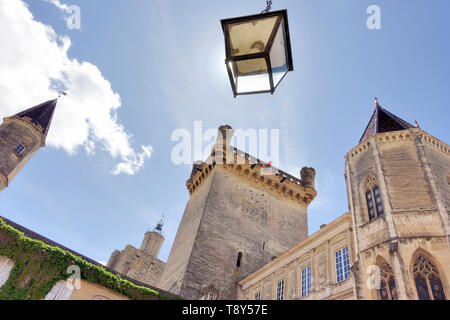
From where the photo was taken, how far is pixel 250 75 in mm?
3951

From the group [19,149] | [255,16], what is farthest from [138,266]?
[255,16]

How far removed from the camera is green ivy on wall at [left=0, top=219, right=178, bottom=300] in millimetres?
14711

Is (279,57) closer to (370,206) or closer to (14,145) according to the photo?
(370,206)

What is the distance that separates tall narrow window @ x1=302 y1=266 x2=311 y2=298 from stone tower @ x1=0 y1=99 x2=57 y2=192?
20.9 meters

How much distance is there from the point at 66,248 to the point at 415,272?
16.3 meters

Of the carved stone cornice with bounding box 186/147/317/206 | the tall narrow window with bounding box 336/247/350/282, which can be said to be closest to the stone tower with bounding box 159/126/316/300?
the carved stone cornice with bounding box 186/147/317/206

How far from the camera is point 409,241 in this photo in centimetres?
1106

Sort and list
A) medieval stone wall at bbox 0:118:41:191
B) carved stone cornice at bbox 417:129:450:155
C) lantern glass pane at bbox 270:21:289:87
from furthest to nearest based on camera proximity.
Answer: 1. medieval stone wall at bbox 0:118:41:191
2. carved stone cornice at bbox 417:129:450:155
3. lantern glass pane at bbox 270:21:289:87

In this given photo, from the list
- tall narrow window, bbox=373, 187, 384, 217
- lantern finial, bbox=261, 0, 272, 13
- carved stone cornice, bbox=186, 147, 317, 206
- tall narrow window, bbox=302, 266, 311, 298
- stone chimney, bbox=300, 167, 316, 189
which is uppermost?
stone chimney, bbox=300, 167, 316, 189

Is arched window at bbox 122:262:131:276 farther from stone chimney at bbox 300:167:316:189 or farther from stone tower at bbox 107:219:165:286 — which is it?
stone chimney at bbox 300:167:316:189

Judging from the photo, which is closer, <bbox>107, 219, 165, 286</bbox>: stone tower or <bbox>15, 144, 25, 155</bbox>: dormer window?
<bbox>15, 144, 25, 155</bbox>: dormer window
